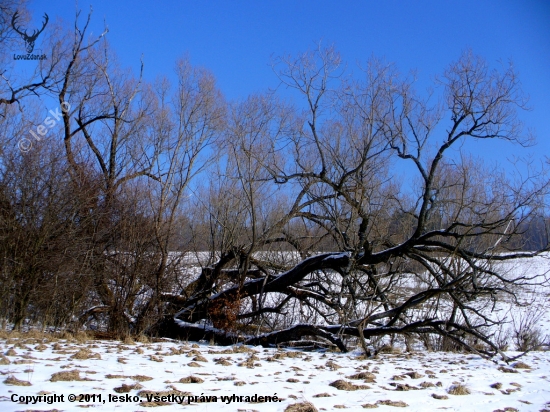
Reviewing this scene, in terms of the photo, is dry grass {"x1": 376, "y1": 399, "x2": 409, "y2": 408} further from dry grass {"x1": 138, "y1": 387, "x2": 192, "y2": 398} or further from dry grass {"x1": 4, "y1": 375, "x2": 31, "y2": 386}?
dry grass {"x1": 4, "y1": 375, "x2": 31, "y2": 386}

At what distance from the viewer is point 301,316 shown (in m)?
12.9

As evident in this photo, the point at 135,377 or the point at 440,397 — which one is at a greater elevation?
the point at 135,377

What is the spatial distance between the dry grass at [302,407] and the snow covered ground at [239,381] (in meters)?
0.06

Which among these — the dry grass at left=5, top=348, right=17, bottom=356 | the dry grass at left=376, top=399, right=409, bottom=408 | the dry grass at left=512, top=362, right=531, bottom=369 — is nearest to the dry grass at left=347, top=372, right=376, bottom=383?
the dry grass at left=376, top=399, right=409, bottom=408

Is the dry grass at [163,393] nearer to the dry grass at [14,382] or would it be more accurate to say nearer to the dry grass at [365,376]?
the dry grass at [14,382]

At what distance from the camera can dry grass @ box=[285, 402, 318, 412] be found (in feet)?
12.7

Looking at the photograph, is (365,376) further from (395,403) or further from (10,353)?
(10,353)

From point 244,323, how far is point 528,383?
23.1 ft

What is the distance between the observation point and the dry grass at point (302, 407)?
386 cm

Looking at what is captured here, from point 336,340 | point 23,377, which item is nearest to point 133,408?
point 23,377

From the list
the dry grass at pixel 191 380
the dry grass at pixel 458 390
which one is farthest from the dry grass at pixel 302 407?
the dry grass at pixel 458 390

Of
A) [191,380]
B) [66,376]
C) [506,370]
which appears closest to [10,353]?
[66,376]

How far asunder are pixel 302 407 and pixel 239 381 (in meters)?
1.22

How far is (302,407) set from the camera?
3934 millimetres
